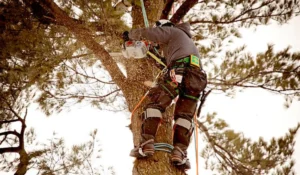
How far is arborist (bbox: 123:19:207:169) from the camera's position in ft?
7.55


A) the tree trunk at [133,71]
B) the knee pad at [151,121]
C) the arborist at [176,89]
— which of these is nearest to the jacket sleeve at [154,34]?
the arborist at [176,89]

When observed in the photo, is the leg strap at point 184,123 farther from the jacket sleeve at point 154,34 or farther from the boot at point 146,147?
the jacket sleeve at point 154,34

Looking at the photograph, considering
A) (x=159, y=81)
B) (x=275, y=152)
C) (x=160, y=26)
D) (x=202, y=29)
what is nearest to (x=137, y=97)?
(x=159, y=81)

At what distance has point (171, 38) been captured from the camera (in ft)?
8.52

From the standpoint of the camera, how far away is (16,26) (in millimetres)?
3270

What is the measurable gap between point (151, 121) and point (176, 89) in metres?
0.34

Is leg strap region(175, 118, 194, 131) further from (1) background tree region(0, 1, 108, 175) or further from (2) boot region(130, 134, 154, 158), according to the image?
(1) background tree region(0, 1, 108, 175)

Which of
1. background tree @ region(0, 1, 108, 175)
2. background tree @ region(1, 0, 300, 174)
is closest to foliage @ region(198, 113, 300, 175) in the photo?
background tree @ region(1, 0, 300, 174)

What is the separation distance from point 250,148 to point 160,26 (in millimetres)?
1635

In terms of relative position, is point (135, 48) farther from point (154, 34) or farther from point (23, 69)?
point (23, 69)

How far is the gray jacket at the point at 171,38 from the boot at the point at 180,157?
27.8 inches

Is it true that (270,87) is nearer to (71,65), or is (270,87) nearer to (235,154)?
(235,154)

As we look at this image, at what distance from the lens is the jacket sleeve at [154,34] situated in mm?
2508

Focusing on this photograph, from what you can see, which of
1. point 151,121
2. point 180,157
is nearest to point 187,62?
point 151,121
